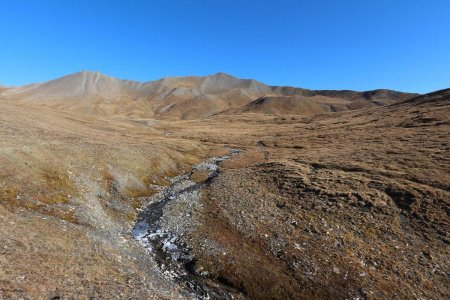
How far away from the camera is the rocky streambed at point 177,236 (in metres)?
24.8

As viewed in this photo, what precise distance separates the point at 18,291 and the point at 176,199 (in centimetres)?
2672

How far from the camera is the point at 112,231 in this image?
31453 millimetres

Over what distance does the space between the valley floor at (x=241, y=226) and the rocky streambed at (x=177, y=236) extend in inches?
29.4

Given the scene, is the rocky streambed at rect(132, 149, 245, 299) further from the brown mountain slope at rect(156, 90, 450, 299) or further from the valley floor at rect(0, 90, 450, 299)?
the brown mountain slope at rect(156, 90, 450, 299)

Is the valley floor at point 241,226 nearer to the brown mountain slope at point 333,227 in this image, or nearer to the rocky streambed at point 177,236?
the brown mountain slope at point 333,227

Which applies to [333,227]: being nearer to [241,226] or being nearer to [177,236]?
[241,226]

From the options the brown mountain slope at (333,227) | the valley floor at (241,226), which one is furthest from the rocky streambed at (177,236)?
the brown mountain slope at (333,227)

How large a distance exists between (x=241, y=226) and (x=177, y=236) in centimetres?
694

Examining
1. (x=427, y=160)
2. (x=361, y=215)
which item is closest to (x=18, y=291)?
(x=361, y=215)

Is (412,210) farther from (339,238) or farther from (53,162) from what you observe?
(53,162)

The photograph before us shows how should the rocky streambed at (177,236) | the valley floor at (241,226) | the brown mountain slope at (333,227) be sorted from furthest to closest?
the brown mountain slope at (333,227) → the rocky streambed at (177,236) → the valley floor at (241,226)

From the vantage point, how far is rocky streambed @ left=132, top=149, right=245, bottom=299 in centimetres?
2483

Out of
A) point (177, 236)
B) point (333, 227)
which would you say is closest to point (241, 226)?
point (177, 236)

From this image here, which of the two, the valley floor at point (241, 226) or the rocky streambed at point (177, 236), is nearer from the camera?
the valley floor at point (241, 226)
